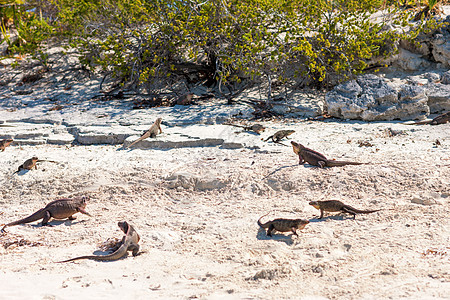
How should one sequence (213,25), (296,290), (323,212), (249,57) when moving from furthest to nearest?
(213,25)
(249,57)
(323,212)
(296,290)

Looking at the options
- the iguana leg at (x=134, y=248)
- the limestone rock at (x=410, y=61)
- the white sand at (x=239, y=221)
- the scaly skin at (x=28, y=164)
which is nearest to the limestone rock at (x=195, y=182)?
the white sand at (x=239, y=221)

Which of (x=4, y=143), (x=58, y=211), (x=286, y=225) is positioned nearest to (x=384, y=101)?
(x=286, y=225)

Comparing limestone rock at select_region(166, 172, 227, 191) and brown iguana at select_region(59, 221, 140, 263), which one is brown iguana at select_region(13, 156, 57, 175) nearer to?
limestone rock at select_region(166, 172, 227, 191)

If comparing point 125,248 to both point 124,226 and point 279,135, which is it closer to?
point 124,226

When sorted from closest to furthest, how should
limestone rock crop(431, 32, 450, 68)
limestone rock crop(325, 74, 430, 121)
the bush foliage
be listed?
limestone rock crop(325, 74, 430, 121) → the bush foliage → limestone rock crop(431, 32, 450, 68)

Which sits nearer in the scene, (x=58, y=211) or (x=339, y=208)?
(x=339, y=208)

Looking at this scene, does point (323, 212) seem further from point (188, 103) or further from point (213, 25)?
point (213, 25)

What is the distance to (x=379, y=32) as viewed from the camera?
10289mm

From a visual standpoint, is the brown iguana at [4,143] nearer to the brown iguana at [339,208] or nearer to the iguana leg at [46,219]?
the iguana leg at [46,219]

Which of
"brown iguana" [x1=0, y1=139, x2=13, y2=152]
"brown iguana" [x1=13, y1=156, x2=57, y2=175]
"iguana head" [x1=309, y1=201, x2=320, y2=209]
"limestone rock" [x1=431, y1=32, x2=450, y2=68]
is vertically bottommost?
"brown iguana" [x1=0, y1=139, x2=13, y2=152]

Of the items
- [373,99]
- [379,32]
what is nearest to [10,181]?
[373,99]

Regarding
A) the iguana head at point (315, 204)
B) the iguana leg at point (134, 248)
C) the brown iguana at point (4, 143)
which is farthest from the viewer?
the brown iguana at point (4, 143)

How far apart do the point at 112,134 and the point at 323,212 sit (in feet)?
15.0

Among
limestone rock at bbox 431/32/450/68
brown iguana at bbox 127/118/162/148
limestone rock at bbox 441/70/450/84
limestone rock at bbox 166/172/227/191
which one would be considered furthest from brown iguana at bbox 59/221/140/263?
limestone rock at bbox 431/32/450/68
